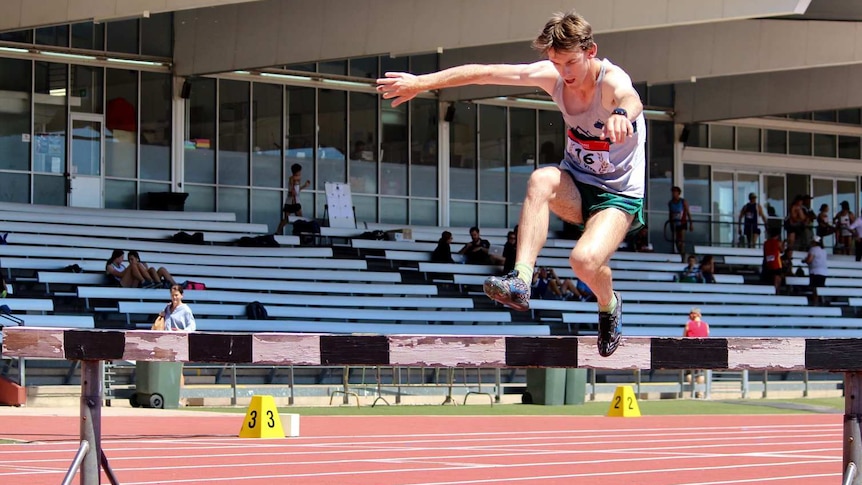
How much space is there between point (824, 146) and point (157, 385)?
24.0 m

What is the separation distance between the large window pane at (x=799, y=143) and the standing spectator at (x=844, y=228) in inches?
75.8

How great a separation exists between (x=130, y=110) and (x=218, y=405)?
897cm

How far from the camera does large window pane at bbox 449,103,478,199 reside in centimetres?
3068

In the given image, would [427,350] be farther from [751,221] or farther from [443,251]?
[751,221]

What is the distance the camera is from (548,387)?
20.1m

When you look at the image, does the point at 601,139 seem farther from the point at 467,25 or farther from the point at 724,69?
the point at 724,69

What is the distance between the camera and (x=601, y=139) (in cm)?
577

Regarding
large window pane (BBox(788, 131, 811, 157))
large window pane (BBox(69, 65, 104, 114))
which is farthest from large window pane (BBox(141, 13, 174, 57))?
large window pane (BBox(788, 131, 811, 157))

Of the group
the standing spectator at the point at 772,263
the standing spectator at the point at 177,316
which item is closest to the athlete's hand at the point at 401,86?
the standing spectator at the point at 177,316

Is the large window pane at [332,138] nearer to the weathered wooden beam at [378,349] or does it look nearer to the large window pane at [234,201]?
the large window pane at [234,201]

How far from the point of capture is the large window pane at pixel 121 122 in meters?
25.9

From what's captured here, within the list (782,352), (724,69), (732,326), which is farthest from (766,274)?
(782,352)

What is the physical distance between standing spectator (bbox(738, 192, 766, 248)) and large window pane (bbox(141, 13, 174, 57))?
14.7 metres

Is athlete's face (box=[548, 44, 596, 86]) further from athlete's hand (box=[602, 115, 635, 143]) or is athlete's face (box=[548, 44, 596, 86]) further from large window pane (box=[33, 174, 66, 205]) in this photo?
large window pane (box=[33, 174, 66, 205])
